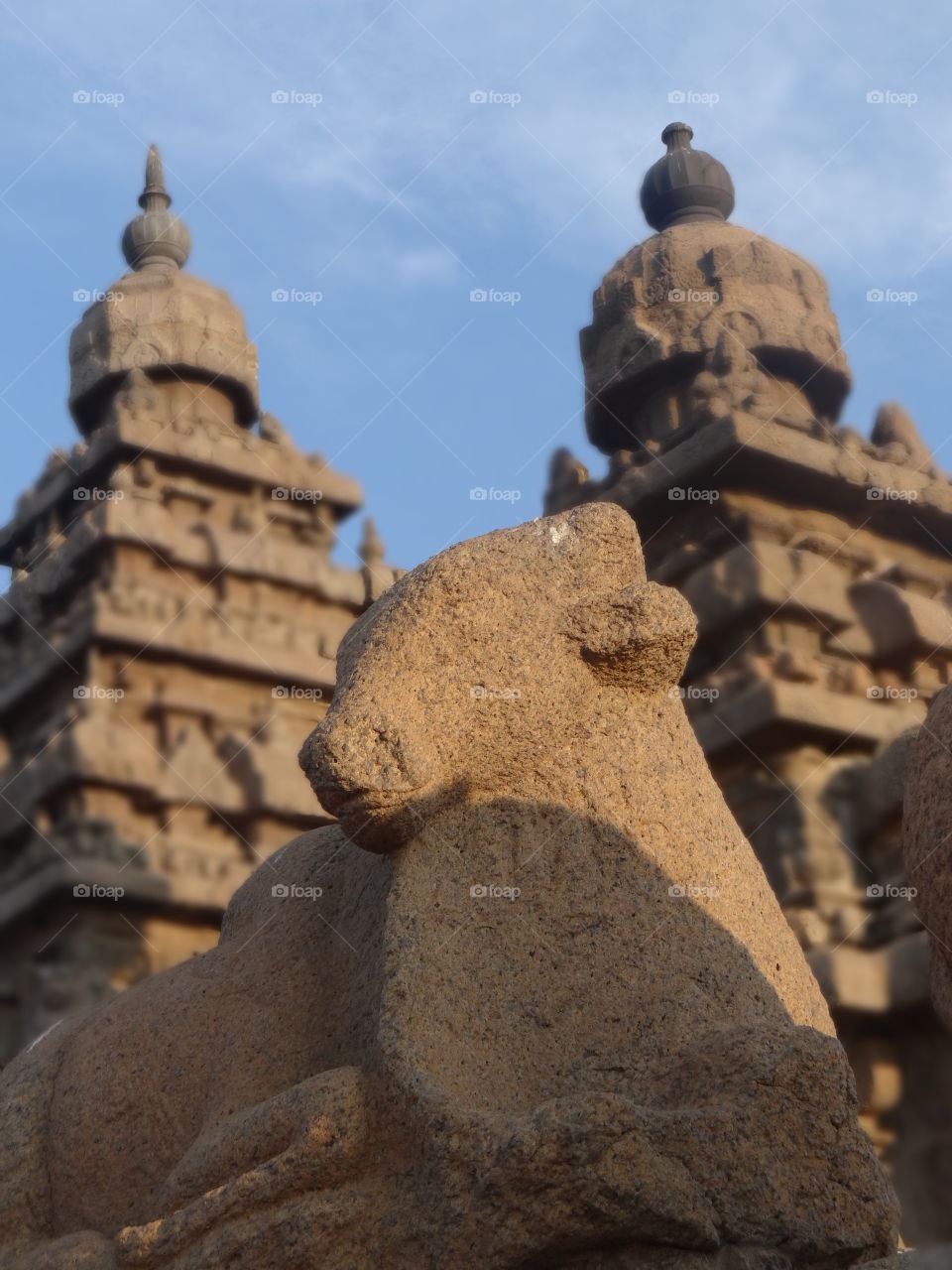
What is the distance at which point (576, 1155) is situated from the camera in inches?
134

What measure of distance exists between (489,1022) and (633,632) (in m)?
0.94

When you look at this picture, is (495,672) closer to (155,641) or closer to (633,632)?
(633,632)

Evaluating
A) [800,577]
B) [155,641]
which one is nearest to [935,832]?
[800,577]

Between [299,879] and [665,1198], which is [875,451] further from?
[665,1198]

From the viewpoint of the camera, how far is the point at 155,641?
11.2 metres

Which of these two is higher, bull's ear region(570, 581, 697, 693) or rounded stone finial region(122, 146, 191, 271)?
rounded stone finial region(122, 146, 191, 271)

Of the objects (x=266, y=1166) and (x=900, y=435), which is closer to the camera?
(x=266, y=1166)

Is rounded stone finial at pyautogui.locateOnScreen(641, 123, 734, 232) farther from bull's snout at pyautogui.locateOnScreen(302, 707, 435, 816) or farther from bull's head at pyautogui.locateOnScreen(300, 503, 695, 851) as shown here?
bull's snout at pyautogui.locateOnScreen(302, 707, 435, 816)

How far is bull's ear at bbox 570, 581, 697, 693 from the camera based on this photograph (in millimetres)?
4227

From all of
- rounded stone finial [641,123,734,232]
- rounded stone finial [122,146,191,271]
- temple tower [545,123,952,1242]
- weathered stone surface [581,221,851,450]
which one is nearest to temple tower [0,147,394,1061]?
rounded stone finial [122,146,191,271]

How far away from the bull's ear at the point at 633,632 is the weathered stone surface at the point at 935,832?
698 millimetres

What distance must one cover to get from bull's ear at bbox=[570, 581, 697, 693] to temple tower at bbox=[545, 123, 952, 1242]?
3.56m

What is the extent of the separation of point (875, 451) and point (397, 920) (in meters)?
5.83

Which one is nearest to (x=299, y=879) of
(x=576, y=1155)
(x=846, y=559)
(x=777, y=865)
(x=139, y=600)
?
(x=576, y=1155)
